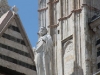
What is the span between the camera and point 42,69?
16.9 m

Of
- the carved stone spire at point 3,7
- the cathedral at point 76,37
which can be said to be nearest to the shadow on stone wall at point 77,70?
the cathedral at point 76,37

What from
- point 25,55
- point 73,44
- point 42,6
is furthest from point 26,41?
point 42,6

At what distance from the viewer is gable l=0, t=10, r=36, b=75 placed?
56.0ft

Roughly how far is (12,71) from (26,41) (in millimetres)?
931

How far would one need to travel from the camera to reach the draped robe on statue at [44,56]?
1686 centimetres

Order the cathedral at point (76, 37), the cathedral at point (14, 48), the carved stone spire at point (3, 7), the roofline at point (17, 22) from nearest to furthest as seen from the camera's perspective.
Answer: the cathedral at point (14, 48), the roofline at point (17, 22), the carved stone spire at point (3, 7), the cathedral at point (76, 37)

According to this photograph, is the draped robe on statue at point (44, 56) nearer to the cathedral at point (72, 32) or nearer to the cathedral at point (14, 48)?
the cathedral at point (14, 48)

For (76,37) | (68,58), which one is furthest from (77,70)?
(76,37)

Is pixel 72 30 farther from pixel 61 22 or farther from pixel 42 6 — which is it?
pixel 42 6

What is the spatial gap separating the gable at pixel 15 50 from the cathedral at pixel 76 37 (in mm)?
2651

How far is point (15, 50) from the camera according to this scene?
17.3m

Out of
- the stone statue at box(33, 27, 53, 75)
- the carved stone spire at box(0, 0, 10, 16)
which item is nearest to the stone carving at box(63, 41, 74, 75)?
the carved stone spire at box(0, 0, 10, 16)

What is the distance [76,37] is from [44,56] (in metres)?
3.59

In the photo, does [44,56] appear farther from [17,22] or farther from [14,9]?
[14,9]
